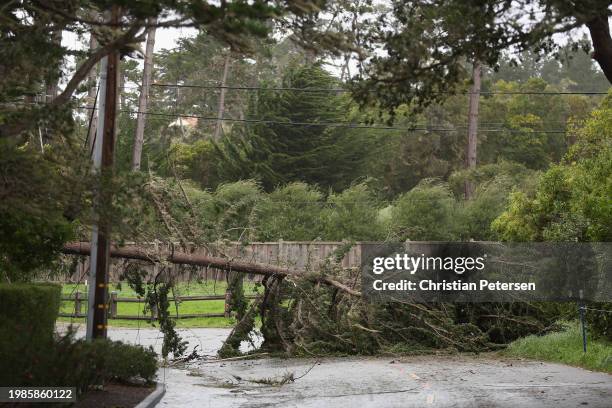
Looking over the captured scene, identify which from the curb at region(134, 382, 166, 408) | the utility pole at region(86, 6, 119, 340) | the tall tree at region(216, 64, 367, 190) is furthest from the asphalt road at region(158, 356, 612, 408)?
the tall tree at region(216, 64, 367, 190)

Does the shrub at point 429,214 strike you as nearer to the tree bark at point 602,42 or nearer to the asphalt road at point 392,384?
the asphalt road at point 392,384

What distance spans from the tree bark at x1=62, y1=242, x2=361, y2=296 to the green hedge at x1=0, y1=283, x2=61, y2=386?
4.46 m

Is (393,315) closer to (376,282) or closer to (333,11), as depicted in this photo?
(376,282)

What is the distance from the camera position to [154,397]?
13844 millimetres

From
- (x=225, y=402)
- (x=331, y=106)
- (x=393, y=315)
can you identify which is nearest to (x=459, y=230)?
(x=331, y=106)

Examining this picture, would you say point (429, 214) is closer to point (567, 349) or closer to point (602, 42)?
point (567, 349)

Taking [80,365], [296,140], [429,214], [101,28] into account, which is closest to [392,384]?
[80,365]

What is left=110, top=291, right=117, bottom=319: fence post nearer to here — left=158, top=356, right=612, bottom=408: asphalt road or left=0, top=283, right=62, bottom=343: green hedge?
left=158, top=356, right=612, bottom=408: asphalt road

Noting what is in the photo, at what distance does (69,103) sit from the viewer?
12.1 meters

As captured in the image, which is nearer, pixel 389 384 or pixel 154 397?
pixel 154 397

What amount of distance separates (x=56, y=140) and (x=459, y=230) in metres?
31.8

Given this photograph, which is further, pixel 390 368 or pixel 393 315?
pixel 393 315

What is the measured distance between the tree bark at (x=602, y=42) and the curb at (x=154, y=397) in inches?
320

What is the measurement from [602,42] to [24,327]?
9.03m
